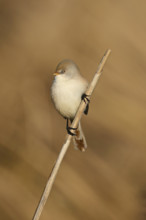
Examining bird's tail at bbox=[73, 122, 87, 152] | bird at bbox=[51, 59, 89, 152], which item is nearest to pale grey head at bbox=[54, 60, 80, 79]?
bird at bbox=[51, 59, 89, 152]

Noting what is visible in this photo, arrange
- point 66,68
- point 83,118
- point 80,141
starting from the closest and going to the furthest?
point 66,68
point 80,141
point 83,118

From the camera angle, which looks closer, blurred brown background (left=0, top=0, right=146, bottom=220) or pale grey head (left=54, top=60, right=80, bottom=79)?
pale grey head (left=54, top=60, right=80, bottom=79)

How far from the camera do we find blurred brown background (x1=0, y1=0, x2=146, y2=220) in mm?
2273

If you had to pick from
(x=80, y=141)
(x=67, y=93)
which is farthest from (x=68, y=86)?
(x=80, y=141)

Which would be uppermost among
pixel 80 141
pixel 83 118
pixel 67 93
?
pixel 67 93

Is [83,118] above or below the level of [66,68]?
below

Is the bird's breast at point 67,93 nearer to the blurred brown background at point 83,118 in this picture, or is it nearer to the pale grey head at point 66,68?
the pale grey head at point 66,68

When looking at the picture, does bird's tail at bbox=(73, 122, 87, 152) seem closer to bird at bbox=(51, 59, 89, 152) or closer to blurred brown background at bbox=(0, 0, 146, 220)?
bird at bbox=(51, 59, 89, 152)

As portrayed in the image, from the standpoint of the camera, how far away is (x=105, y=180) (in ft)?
7.46

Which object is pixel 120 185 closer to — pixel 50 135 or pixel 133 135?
pixel 133 135

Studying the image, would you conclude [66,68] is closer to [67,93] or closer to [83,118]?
[67,93]

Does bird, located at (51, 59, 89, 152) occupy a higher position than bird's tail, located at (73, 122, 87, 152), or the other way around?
bird, located at (51, 59, 89, 152)

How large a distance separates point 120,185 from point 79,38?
36.9 inches

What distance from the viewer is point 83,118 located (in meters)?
2.38
